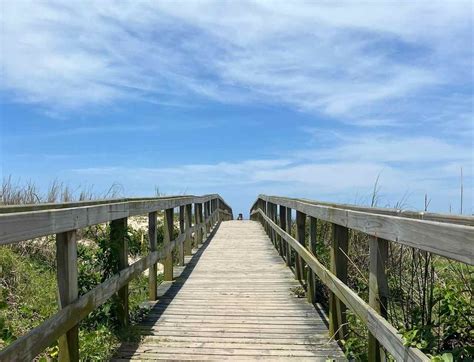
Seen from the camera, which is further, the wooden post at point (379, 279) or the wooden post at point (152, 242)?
the wooden post at point (152, 242)

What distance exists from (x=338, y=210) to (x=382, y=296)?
1067 mm

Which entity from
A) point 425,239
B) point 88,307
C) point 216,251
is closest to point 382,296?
point 425,239

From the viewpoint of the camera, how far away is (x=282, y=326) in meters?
5.12

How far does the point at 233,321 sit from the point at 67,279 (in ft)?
8.32

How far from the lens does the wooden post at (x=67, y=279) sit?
3062 mm

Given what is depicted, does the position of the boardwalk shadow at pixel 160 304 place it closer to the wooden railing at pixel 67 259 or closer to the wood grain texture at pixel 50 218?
the wooden railing at pixel 67 259

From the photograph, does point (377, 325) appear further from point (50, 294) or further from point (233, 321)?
point (50, 294)

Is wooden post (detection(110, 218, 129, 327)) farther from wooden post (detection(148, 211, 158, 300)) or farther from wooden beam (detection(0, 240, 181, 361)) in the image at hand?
wooden post (detection(148, 211, 158, 300))

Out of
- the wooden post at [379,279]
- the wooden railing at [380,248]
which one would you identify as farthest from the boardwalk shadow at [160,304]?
the wooden post at [379,279]

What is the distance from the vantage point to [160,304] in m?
6.09

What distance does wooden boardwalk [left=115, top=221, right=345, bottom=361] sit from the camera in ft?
14.1

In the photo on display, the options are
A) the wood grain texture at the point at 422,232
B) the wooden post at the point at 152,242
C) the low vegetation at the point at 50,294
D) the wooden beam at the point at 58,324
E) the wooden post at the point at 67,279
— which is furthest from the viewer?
the wooden post at the point at 152,242

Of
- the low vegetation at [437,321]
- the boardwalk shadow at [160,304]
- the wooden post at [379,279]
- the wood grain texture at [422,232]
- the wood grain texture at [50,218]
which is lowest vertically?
the boardwalk shadow at [160,304]

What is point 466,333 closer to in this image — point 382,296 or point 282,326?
point 382,296
